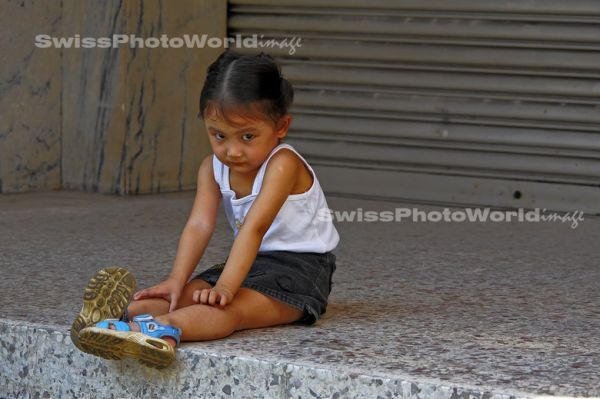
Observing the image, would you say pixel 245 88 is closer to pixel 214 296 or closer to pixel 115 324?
pixel 214 296

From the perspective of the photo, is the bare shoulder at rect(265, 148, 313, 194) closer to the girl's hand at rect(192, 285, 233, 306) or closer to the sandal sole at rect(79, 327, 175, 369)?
the girl's hand at rect(192, 285, 233, 306)

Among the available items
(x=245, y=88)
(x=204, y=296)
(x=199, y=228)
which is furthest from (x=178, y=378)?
(x=245, y=88)

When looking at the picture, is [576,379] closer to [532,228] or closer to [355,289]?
[355,289]

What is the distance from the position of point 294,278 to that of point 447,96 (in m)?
3.14

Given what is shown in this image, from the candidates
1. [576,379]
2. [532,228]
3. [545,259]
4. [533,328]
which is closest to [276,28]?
[532,228]

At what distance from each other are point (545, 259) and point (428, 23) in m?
1.94

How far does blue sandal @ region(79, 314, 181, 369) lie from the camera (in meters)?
2.73

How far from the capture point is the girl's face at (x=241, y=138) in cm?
313

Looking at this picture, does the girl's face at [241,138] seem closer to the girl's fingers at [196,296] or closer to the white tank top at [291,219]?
the white tank top at [291,219]

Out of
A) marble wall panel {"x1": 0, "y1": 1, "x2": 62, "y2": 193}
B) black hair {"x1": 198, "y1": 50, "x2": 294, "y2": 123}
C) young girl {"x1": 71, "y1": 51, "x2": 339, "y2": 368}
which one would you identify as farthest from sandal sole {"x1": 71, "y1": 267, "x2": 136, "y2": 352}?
marble wall panel {"x1": 0, "y1": 1, "x2": 62, "y2": 193}

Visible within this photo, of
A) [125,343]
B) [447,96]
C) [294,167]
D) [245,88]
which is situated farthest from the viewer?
[447,96]

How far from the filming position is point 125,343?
107 inches

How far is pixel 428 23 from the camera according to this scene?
20.2ft

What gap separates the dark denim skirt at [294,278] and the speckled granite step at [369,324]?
0.06m
